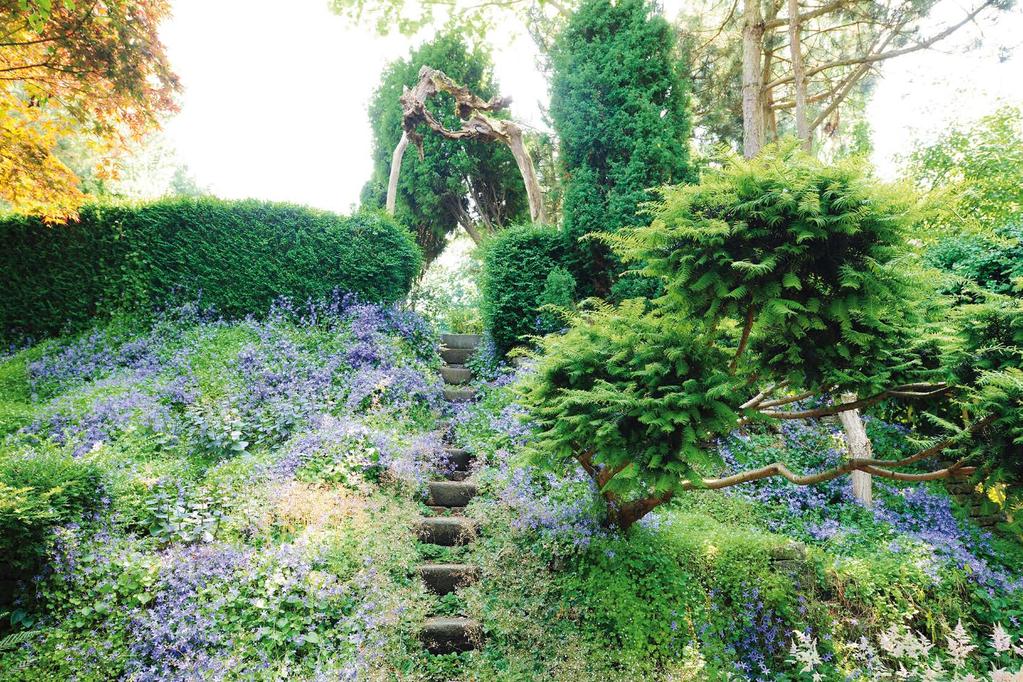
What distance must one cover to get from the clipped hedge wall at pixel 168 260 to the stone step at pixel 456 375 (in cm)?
187

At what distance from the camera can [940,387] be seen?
12.3ft

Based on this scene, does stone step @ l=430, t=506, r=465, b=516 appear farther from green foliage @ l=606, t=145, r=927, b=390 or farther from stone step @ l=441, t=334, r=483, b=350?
stone step @ l=441, t=334, r=483, b=350

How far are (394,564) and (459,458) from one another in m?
2.05

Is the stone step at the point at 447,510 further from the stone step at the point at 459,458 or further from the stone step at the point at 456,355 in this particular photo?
the stone step at the point at 456,355

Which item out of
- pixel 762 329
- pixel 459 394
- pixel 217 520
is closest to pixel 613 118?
pixel 459 394

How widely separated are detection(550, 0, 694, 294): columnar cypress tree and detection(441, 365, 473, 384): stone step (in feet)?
7.02

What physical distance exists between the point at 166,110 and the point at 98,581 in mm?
5187

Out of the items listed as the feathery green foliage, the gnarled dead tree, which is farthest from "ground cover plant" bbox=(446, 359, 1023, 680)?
the gnarled dead tree

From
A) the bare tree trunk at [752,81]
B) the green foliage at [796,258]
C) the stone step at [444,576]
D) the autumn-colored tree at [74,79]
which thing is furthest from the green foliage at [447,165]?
the green foliage at [796,258]

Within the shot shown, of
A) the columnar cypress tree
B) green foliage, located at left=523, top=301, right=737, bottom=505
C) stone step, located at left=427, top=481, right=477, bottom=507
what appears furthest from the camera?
the columnar cypress tree

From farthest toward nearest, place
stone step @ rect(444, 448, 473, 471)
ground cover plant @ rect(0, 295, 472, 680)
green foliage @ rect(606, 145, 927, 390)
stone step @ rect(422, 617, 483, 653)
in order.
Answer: stone step @ rect(444, 448, 473, 471), stone step @ rect(422, 617, 483, 653), ground cover plant @ rect(0, 295, 472, 680), green foliage @ rect(606, 145, 927, 390)

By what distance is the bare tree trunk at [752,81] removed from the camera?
27.7 feet

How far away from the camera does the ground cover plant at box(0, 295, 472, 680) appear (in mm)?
3785

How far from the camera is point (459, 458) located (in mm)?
6531
